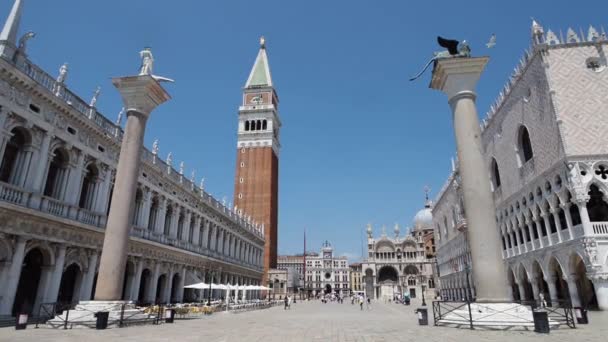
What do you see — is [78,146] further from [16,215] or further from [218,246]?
[218,246]

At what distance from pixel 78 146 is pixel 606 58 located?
3798 centimetres

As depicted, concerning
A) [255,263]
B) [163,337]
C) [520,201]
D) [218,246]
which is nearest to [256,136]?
[255,263]

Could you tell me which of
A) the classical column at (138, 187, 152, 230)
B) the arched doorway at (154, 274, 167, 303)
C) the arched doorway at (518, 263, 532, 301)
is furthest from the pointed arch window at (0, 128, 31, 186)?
the arched doorway at (518, 263, 532, 301)

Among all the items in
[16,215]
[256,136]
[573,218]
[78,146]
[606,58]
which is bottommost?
[16,215]

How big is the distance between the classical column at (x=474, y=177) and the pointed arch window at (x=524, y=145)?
2283 centimetres

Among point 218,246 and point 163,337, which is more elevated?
point 218,246

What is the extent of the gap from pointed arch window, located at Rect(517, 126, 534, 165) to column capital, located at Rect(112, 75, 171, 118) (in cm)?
3163

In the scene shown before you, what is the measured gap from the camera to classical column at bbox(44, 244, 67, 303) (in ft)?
64.5

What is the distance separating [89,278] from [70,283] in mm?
1038

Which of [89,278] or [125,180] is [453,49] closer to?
[125,180]

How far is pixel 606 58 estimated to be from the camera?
29031mm

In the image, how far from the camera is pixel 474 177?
45.2ft

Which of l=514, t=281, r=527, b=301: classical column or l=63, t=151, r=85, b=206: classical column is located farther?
l=514, t=281, r=527, b=301: classical column

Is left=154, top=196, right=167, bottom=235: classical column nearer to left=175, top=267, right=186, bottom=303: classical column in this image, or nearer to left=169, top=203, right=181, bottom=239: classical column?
left=169, top=203, right=181, bottom=239: classical column
